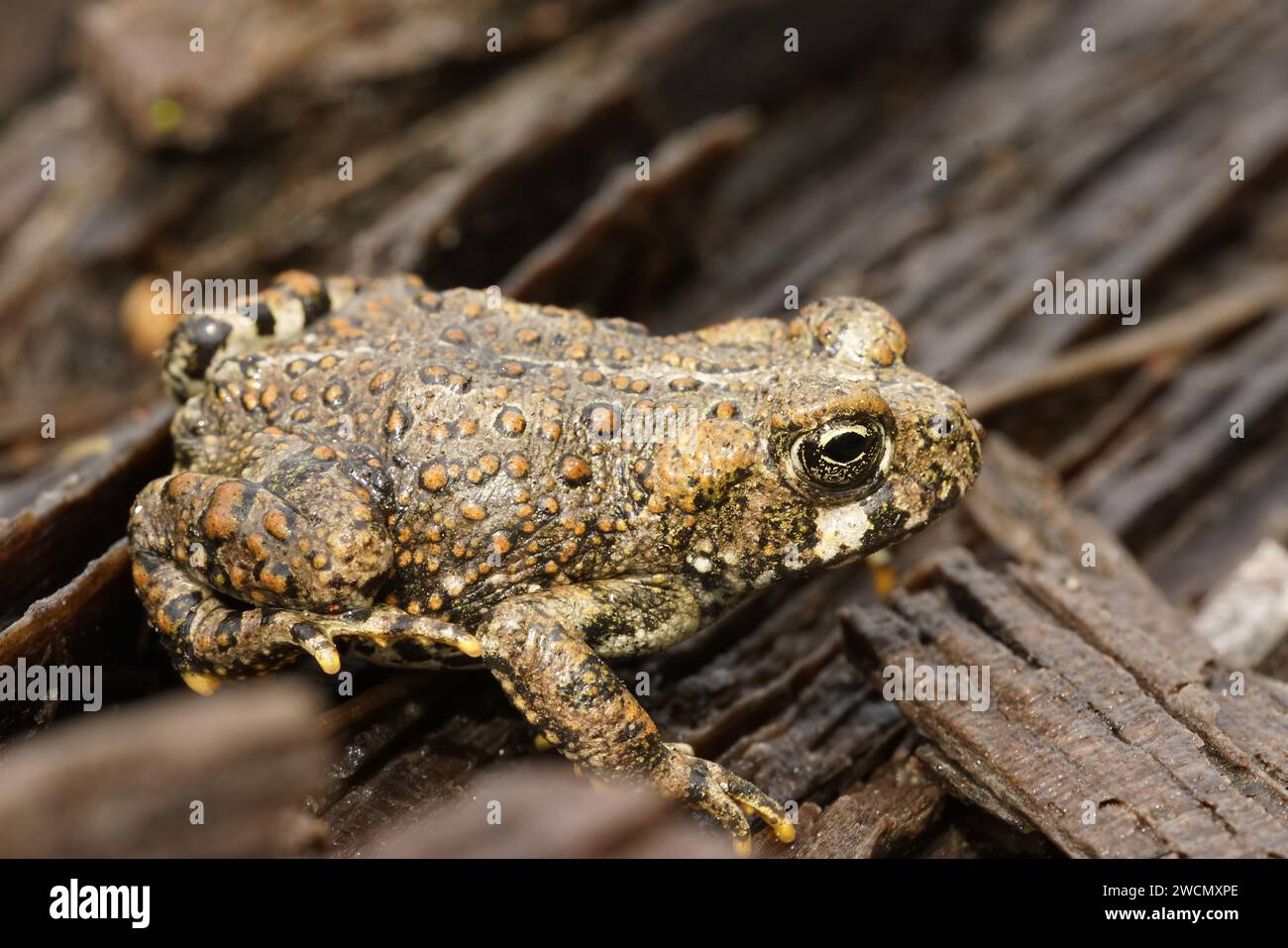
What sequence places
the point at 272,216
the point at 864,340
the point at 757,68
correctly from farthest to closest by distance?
the point at 757,68
the point at 272,216
the point at 864,340

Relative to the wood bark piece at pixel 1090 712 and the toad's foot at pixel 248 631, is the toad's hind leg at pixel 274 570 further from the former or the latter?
the wood bark piece at pixel 1090 712

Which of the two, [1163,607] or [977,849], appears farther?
[1163,607]

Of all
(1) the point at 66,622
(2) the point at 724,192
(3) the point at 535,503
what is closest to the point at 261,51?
(2) the point at 724,192

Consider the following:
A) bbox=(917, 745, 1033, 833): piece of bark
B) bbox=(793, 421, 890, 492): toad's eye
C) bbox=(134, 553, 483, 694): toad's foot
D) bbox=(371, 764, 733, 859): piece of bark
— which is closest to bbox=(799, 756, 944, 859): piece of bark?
bbox=(917, 745, 1033, 833): piece of bark

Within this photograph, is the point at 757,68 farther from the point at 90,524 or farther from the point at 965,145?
the point at 90,524

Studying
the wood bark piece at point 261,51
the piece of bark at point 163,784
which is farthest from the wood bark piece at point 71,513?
the wood bark piece at point 261,51

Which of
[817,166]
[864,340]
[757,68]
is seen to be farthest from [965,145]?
[864,340]
